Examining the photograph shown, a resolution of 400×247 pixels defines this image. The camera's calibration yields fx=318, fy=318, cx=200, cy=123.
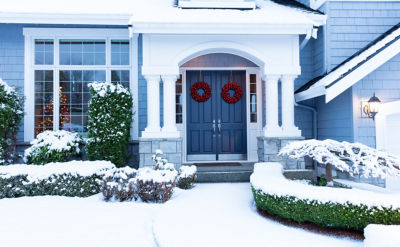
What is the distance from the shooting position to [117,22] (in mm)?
7773

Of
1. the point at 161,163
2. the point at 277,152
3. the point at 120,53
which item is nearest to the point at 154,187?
the point at 161,163

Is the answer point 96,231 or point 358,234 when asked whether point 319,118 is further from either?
point 96,231

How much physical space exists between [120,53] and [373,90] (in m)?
6.20

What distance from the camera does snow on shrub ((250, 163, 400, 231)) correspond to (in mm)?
3652

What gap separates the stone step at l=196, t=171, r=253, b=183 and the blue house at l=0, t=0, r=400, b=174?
0.58 meters

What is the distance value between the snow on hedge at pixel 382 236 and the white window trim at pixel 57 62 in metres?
6.14

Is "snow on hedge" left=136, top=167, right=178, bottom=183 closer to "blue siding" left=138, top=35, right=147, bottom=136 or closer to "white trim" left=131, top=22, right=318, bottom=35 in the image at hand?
"blue siding" left=138, top=35, right=147, bottom=136

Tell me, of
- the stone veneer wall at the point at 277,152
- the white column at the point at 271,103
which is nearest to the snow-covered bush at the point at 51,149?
the stone veneer wall at the point at 277,152

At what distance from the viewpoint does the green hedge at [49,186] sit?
593cm

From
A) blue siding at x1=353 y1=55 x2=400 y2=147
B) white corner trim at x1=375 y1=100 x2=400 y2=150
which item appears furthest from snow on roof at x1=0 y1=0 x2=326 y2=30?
white corner trim at x1=375 y1=100 x2=400 y2=150

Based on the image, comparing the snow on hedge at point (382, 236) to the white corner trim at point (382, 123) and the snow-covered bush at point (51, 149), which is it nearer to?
the white corner trim at point (382, 123)

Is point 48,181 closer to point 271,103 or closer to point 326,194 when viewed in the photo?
point 326,194

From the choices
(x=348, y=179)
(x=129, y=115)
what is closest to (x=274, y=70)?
(x=348, y=179)

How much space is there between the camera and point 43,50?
8.32m
